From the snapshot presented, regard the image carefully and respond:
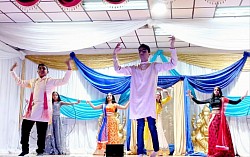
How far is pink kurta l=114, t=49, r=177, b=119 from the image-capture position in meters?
3.89

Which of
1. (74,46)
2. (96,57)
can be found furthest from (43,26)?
(96,57)

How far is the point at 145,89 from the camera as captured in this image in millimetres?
3965

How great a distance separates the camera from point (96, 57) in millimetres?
8203

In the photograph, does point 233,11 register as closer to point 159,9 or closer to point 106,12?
point 159,9

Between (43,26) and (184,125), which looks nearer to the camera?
(43,26)

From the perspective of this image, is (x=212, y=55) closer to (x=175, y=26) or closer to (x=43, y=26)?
(x=175, y=26)

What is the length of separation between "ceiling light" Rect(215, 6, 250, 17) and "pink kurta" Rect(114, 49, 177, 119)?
2558mm

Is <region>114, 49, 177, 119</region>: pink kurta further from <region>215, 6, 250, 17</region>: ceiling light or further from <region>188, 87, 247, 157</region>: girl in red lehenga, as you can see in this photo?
<region>215, 6, 250, 17</region>: ceiling light

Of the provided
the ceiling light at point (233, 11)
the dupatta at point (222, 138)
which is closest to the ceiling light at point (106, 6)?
the ceiling light at point (233, 11)

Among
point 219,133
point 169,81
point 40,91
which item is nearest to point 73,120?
point 169,81

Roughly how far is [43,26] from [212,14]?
9.50 feet

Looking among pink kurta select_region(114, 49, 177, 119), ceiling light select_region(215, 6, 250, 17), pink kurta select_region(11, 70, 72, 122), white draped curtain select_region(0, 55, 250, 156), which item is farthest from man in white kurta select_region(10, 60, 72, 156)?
white draped curtain select_region(0, 55, 250, 156)

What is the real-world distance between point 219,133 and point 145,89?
6.24ft

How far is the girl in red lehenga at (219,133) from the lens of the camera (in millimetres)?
5148
